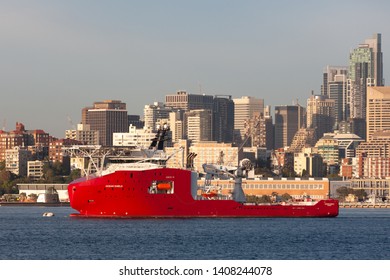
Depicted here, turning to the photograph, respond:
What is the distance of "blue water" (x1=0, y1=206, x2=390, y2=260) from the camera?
237 ft

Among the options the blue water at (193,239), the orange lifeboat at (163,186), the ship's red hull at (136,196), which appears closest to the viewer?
the blue water at (193,239)

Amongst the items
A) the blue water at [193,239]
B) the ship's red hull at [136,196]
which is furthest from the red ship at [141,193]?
the blue water at [193,239]

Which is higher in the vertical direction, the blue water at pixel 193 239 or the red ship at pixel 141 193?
the red ship at pixel 141 193

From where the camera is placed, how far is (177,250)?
74438 millimetres

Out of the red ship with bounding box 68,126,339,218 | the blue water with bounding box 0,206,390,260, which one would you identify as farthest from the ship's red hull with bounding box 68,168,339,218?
the blue water with bounding box 0,206,390,260

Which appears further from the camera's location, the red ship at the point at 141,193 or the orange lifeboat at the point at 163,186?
the orange lifeboat at the point at 163,186

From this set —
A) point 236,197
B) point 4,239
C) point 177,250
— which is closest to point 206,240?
point 177,250

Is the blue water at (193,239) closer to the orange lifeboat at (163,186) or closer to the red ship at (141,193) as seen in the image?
the red ship at (141,193)

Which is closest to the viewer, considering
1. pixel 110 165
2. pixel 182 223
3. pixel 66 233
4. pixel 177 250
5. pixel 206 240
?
pixel 177 250

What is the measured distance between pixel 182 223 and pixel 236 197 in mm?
12359

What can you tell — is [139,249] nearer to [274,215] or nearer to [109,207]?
[109,207]

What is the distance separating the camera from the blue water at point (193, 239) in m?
72.1

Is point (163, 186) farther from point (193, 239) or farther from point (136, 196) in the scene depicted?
point (193, 239)

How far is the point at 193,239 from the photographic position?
82500 mm
